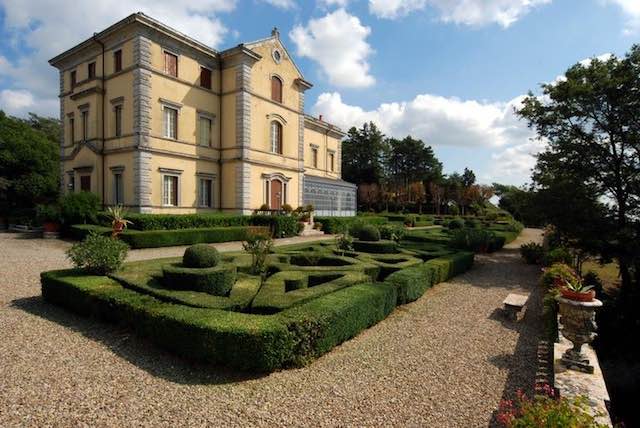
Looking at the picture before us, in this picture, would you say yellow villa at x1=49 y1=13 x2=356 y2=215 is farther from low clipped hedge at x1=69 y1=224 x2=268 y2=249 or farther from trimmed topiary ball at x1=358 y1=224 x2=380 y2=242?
trimmed topiary ball at x1=358 y1=224 x2=380 y2=242

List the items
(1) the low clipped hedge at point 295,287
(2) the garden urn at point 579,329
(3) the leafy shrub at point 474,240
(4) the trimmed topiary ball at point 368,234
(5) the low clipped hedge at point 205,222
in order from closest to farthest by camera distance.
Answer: (2) the garden urn at point 579,329, (1) the low clipped hedge at point 295,287, (4) the trimmed topiary ball at point 368,234, (3) the leafy shrub at point 474,240, (5) the low clipped hedge at point 205,222

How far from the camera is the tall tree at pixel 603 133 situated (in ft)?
42.4

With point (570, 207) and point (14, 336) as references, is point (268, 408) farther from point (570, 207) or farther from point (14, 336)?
point (570, 207)

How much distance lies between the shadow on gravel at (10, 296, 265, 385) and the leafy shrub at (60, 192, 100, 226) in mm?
11492

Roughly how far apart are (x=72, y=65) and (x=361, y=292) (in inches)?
1026

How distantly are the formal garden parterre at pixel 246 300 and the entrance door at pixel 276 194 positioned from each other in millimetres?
14812

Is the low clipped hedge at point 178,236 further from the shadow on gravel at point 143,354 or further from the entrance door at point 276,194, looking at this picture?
the shadow on gravel at point 143,354

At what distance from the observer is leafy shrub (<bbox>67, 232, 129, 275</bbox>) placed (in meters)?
8.11

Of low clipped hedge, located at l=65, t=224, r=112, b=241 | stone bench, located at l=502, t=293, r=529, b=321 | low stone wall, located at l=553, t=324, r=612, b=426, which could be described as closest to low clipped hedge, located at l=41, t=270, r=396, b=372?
stone bench, located at l=502, t=293, r=529, b=321

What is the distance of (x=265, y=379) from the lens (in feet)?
15.9

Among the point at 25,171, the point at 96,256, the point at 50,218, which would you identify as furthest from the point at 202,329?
the point at 25,171

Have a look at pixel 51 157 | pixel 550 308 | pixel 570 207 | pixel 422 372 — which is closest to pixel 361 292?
pixel 422 372

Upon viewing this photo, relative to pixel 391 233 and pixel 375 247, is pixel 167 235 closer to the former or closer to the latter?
pixel 375 247

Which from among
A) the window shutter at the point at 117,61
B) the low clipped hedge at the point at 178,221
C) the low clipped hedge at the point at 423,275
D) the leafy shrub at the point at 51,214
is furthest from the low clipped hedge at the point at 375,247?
the window shutter at the point at 117,61
